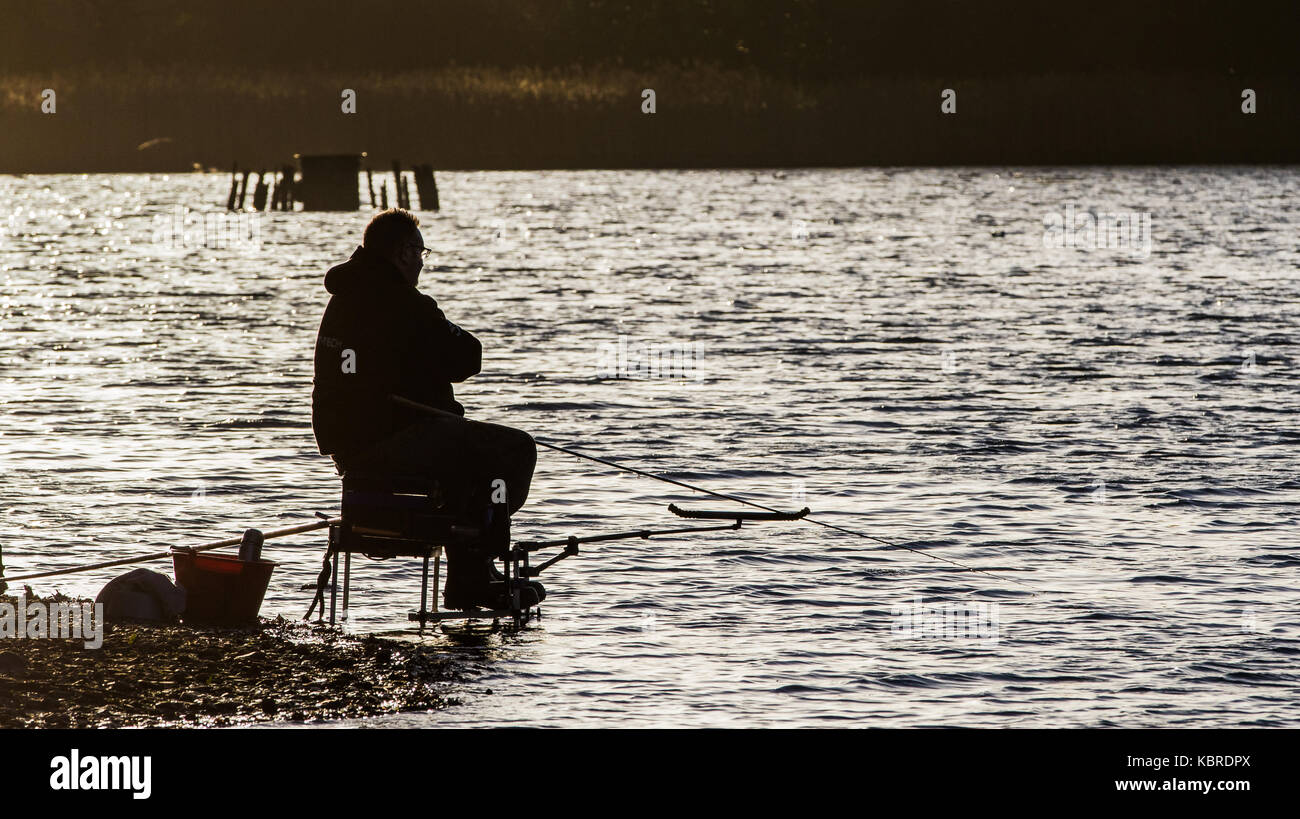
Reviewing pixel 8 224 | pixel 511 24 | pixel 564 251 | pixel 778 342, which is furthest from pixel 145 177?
pixel 778 342

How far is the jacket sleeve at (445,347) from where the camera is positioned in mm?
9172

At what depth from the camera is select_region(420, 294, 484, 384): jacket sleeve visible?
9172 millimetres

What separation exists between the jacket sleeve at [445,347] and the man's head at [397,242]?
168 millimetres

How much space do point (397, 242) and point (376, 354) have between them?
52cm

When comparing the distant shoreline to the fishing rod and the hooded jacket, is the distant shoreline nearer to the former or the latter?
the fishing rod

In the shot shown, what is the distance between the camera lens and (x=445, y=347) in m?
9.18

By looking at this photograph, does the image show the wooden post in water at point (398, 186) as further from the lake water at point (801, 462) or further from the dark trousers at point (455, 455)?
the dark trousers at point (455, 455)

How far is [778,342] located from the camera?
915 inches

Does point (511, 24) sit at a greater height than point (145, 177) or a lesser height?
greater

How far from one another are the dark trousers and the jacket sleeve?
23 centimetres

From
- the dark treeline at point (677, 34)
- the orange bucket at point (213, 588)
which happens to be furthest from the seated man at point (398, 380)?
the dark treeline at point (677, 34)

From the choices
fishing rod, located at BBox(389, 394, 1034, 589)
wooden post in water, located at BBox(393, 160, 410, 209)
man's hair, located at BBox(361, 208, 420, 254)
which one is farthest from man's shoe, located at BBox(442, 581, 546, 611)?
wooden post in water, located at BBox(393, 160, 410, 209)
